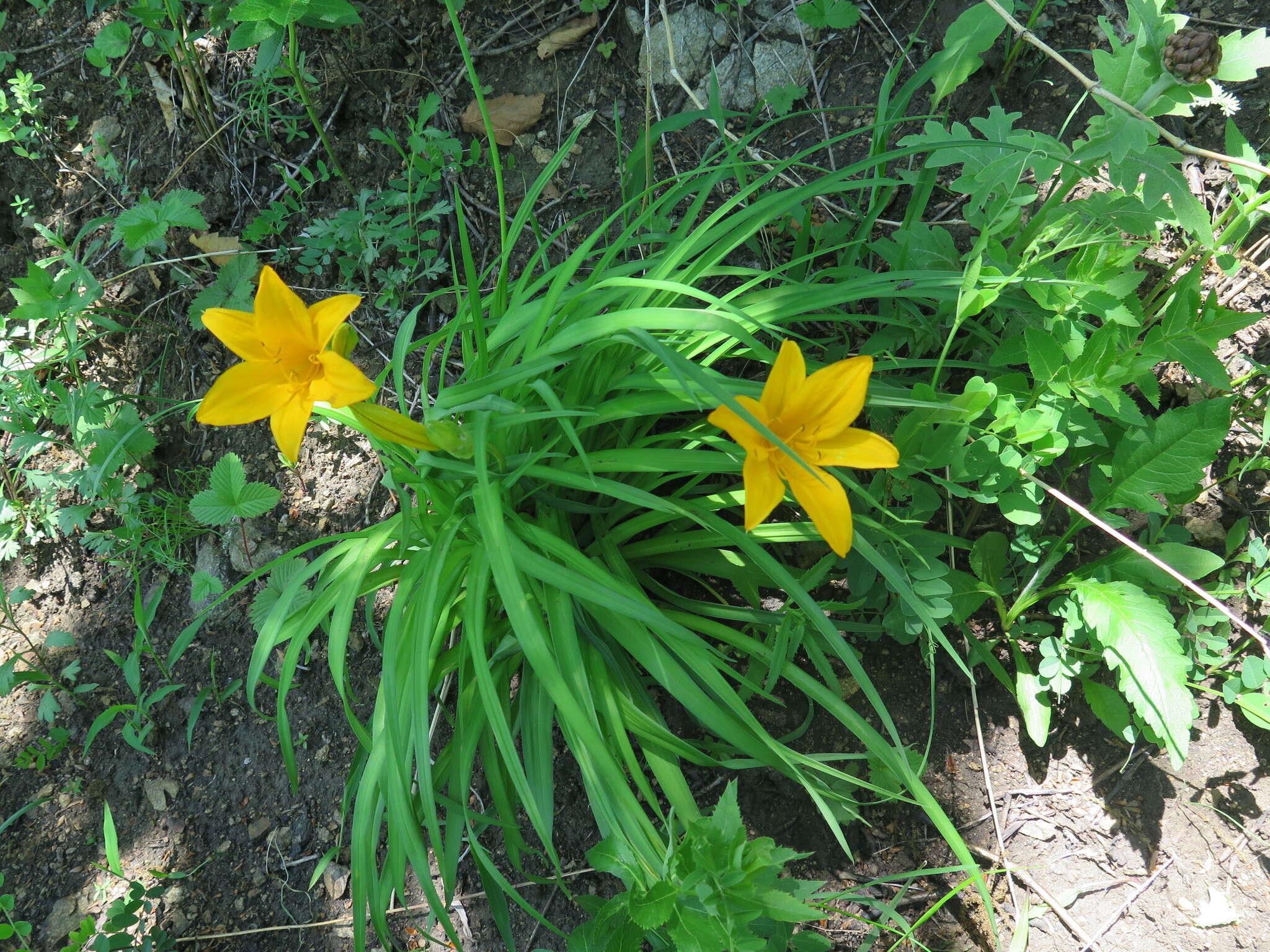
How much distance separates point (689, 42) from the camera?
2.24m

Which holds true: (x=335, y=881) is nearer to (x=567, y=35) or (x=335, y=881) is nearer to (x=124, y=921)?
(x=124, y=921)

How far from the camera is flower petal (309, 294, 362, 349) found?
1.22 metres

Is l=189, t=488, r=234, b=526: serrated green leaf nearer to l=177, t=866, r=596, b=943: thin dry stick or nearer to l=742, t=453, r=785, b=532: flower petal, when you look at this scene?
l=177, t=866, r=596, b=943: thin dry stick

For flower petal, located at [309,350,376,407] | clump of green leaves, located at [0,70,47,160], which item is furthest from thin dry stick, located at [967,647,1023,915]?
clump of green leaves, located at [0,70,47,160]

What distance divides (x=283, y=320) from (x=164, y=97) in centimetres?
170

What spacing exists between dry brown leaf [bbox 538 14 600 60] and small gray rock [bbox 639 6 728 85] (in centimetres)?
18

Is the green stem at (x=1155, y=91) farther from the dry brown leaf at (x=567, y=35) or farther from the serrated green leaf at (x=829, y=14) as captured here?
the dry brown leaf at (x=567, y=35)

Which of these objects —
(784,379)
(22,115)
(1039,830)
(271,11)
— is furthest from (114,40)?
(1039,830)

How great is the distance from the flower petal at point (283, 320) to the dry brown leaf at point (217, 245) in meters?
1.27

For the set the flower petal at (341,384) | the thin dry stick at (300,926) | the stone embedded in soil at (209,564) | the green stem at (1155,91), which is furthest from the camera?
the stone embedded in soil at (209,564)

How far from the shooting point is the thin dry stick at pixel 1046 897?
5.50 feet

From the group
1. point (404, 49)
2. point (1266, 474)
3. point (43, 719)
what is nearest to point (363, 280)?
point (404, 49)

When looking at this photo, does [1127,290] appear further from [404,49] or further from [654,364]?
[404,49]

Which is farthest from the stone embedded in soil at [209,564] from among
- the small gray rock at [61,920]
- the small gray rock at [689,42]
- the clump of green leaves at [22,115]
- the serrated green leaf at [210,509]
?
the small gray rock at [689,42]
